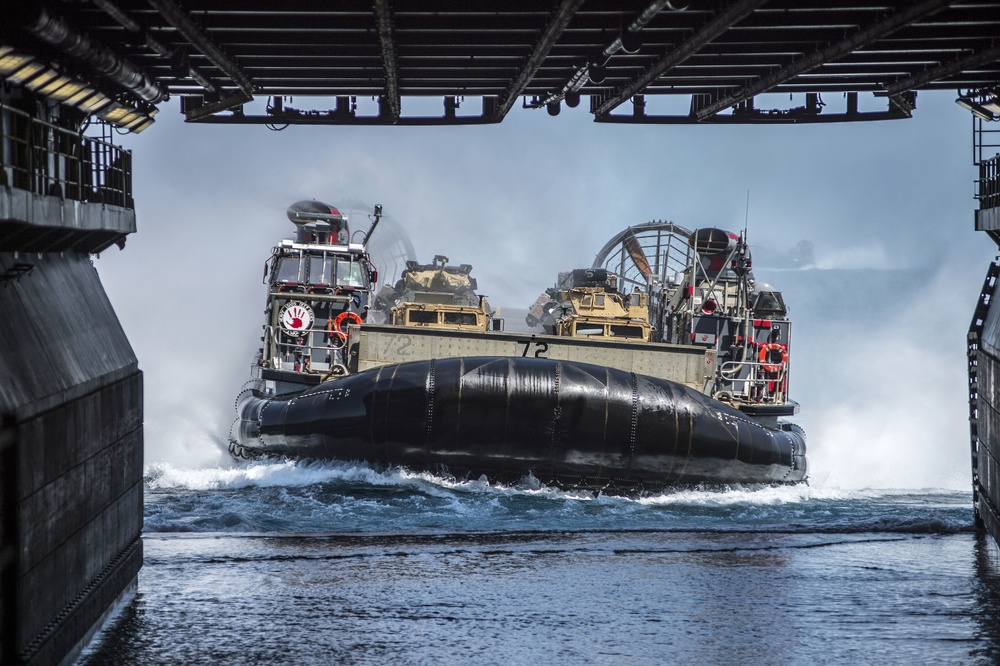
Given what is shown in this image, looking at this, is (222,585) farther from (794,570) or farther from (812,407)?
(812,407)

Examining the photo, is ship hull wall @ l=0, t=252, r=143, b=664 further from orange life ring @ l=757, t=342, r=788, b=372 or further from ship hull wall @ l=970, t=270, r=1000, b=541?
orange life ring @ l=757, t=342, r=788, b=372

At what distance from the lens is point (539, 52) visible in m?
11.3

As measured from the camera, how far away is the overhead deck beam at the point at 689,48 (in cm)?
948

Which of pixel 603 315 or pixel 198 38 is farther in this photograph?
pixel 603 315

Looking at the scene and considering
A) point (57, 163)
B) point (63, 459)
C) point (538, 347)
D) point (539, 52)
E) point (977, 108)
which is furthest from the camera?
point (538, 347)

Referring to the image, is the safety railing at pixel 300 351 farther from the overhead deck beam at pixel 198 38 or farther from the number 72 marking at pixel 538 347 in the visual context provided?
the overhead deck beam at pixel 198 38

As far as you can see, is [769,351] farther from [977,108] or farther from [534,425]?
[977,108]

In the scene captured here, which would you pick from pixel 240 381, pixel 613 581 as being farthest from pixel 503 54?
pixel 240 381

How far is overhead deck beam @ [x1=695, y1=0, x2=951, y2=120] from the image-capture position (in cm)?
946

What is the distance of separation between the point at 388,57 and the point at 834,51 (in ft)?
14.3

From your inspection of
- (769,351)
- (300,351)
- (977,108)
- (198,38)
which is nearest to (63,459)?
(198,38)

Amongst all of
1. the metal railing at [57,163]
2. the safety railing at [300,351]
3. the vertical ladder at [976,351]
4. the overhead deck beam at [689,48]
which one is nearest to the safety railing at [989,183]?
the vertical ladder at [976,351]

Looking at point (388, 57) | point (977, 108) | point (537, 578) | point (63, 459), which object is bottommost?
point (537, 578)

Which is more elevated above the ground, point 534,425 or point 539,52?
point 539,52
